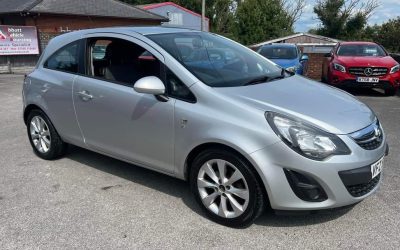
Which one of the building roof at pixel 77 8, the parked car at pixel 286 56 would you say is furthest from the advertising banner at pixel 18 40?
the parked car at pixel 286 56

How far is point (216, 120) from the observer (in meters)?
3.29

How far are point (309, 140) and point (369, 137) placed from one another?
2.00 feet

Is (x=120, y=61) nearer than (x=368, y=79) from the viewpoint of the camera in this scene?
Yes

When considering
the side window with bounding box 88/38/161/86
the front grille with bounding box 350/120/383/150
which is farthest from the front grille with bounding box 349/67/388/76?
the side window with bounding box 88/38/161/86

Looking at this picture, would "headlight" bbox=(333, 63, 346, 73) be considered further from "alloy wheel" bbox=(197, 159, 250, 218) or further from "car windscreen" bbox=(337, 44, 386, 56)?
"alloy wheel" bbox=(197, 159, 250, 218)

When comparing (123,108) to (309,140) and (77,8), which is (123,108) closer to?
(309,140)

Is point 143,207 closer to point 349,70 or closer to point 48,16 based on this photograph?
point 349,70

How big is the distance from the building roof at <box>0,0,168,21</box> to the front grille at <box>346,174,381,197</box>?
23817mm

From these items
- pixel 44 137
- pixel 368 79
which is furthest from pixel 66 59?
pixel 368 79

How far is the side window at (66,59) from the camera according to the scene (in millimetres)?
4582

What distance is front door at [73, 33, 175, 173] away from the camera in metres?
3.71

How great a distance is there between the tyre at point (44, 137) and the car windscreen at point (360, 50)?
8.74m

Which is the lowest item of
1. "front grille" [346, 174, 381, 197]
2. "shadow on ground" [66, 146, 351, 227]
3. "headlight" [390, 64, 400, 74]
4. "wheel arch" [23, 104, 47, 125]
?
"shadow on ground" [66, 146, 351, 227]

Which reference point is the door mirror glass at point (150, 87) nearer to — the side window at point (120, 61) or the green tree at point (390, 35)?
the side window at point (120, 61)
